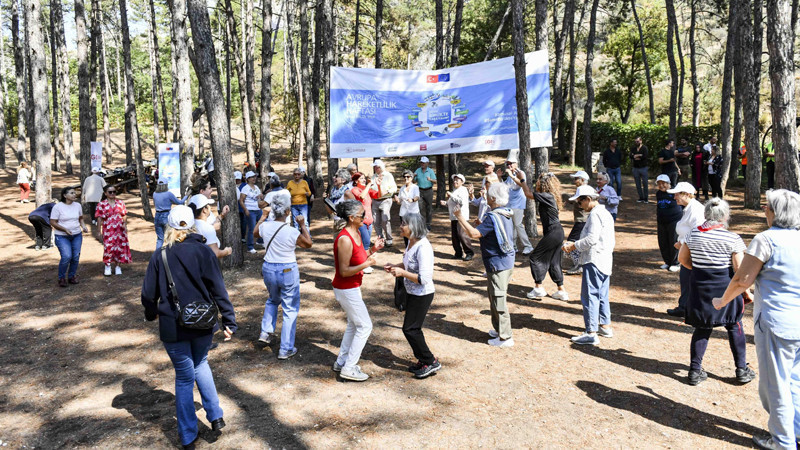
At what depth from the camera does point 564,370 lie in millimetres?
6008

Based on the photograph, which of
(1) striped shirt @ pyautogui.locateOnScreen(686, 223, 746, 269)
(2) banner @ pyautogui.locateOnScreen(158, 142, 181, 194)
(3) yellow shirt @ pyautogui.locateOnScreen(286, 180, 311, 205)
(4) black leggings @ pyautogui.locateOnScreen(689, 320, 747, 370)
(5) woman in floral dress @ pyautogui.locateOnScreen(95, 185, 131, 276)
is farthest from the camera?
(2) banner @ pyautogui.locateOnScreen(158, 142, 181, 194)

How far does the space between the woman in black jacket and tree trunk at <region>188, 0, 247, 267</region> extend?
5476 mm

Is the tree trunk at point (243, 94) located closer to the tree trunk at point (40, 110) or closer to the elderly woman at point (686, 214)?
the tree trunk at point (40, 110)

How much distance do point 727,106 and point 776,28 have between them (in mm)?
8212

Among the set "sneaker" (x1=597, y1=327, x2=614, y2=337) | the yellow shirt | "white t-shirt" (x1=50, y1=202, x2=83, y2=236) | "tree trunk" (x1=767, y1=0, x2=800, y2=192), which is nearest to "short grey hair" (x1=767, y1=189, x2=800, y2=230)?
"sneaker" (x1=597, y1=327, x2=614, y2=337)

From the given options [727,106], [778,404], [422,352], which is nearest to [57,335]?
[422,352]

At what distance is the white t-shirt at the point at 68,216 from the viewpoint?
31.0 feet

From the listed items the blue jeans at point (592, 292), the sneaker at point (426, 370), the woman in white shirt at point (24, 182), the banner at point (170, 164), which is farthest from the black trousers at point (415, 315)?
the woman in white shirt at point (24, 182)

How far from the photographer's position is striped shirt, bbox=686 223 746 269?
5047 mm

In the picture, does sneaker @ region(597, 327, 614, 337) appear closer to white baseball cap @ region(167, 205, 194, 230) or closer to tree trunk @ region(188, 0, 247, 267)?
white baseball cap @ region(167, 205, 194, 230)

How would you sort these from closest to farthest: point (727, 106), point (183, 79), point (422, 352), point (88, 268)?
1. point (422, 352)
2. point (88, 268)
3. point (183, 79)
4. point (727, 106)

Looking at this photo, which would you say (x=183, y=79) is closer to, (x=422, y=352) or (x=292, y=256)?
(x=292, y=256)

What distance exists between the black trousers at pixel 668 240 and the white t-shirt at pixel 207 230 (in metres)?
6.89

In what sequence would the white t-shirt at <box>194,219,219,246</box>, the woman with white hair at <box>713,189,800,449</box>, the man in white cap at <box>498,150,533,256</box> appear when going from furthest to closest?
the man in white cap at <box>498,150,533,256</box>, the white t-shirt at <box>194,219,219,246</box>, the woman with white hair at <box>713,189,800,449</box>
